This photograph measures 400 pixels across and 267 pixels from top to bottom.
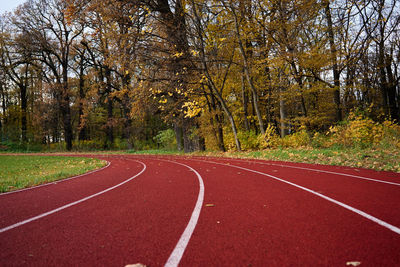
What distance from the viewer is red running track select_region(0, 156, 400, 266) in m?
2.32

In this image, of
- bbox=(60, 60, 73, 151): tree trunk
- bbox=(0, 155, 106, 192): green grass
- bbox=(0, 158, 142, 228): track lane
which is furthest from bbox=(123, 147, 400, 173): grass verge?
bbox=(60, 60, 73, 151): tree trunk

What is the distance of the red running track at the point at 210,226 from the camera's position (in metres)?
2.32

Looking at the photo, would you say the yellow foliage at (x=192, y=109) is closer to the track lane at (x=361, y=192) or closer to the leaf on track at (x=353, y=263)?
the track lane at (x=361, y=192)

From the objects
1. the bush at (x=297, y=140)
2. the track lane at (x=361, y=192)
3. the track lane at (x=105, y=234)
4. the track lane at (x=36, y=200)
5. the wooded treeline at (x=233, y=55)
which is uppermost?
the wooded treeline at (x=233, y=55)

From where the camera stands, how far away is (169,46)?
1495cm

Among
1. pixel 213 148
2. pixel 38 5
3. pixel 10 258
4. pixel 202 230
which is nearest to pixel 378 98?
pixel 213 148

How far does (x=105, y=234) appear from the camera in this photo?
2986mm

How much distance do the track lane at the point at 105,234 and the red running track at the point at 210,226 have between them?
13 millimetres

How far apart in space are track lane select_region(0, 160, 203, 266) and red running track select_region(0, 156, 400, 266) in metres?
0.01

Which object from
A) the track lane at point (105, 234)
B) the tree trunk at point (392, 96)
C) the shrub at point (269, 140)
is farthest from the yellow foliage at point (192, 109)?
the tree trunk at point (392, 96)

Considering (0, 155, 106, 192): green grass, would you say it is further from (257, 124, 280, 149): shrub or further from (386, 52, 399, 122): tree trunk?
(386, 52, 399, 122): tree trunk

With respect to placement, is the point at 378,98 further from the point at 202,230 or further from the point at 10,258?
the point at 10,258

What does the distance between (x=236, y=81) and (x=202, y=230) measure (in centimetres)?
1726

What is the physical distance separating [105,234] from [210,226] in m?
1.42
